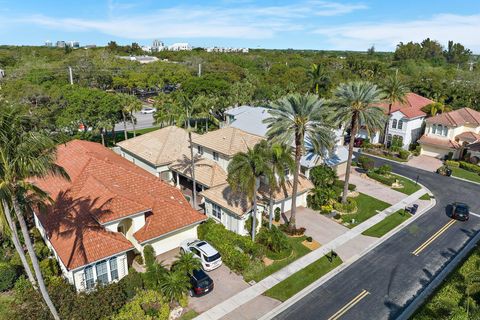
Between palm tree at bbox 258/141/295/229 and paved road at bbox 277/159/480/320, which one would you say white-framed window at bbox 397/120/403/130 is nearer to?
paved road at bbox 277/159/480/320

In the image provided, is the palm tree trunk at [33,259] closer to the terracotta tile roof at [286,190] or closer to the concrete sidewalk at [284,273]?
the concrete sidewalk at [284,273]

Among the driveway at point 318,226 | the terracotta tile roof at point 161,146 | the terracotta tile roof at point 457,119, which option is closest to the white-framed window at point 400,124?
the terracotta tile roof at point 457,119

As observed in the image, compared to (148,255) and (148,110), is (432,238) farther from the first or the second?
(148,110)

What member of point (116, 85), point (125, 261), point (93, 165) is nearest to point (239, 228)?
point (125, 261)

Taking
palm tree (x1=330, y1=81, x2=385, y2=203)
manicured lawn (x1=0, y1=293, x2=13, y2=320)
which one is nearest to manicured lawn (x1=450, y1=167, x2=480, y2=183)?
palm tree (x1=330, y1=81, x2=385, y2=203)

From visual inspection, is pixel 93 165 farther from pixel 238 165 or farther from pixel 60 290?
pixel 238 165

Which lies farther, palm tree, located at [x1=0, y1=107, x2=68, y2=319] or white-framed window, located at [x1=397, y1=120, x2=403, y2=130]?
white-framed window, located at [x1=397, y1=120, x2=403, y2=130]
